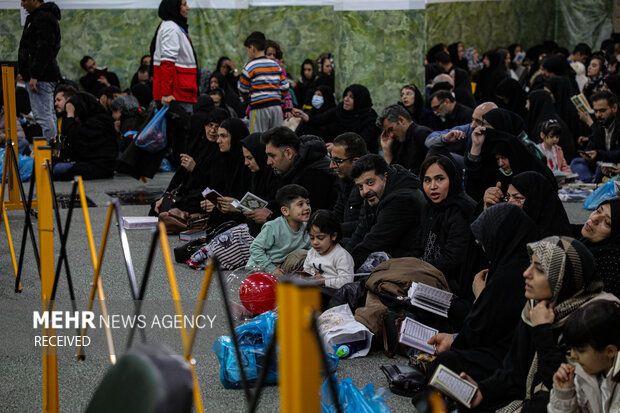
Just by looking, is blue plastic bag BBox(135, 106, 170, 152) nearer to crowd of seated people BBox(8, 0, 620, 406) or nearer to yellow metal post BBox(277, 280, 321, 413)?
crowd of seated people BBox(8, 0, 620, 406)

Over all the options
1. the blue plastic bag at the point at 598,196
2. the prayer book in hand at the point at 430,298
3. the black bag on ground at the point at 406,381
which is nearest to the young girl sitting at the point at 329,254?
the prayer book in hand at the point at 430,298

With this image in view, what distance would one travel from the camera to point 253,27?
13.8 m

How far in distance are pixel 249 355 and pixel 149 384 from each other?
2.30 meters

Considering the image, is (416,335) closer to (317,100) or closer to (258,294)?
(258,294)

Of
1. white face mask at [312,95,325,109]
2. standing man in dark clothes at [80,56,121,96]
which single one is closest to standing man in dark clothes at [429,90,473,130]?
white face mask at [312,95,325,109]

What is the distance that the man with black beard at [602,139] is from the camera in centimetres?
827

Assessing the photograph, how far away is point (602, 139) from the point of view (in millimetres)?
8555

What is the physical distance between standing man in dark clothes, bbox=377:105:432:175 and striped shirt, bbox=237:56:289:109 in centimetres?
184

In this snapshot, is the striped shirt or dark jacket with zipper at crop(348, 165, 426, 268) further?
the striped shirt

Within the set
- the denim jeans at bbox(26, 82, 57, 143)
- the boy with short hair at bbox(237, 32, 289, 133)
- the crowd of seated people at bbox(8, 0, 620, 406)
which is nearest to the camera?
the crowd of seated people at bbox(8, 0, 620, 406)

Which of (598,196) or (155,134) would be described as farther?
(155,134)

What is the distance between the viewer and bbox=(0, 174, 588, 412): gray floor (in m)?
3.57

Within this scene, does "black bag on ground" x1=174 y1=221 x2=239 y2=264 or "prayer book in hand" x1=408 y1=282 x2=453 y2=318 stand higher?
"prayer book in hand" x1=408 y1=282 x2=453 y2=318

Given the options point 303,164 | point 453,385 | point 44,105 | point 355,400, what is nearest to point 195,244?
point 303,164
